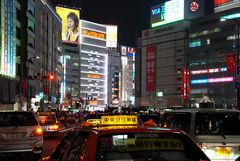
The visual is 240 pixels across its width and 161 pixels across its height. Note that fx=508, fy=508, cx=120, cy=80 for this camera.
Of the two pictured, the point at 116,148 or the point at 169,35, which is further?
the point at 169,35

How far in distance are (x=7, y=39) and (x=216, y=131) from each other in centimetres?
5759

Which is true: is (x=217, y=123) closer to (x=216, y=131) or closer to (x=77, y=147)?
(x=216, y=131)

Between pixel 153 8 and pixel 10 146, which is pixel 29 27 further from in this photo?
pixel 153 8

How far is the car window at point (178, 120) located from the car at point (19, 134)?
4.48m

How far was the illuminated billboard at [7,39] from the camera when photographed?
62.5 metres

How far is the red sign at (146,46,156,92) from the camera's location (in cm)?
18300

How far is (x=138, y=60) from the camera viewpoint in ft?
650

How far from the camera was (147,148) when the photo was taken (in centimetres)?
613

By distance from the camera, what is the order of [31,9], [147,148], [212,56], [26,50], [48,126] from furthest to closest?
[212,56]
[31,9]
[26,50]
[48,126]
[147,148]

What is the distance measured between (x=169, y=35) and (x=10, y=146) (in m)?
161

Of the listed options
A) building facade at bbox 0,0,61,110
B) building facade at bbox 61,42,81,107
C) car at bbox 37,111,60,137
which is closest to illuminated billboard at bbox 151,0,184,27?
building facade at bbox 61,42,81,107

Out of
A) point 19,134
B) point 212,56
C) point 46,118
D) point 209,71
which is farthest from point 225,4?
point 19,134

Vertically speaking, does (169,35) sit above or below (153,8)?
below

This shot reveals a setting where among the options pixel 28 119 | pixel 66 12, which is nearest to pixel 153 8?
pixel 66 12
